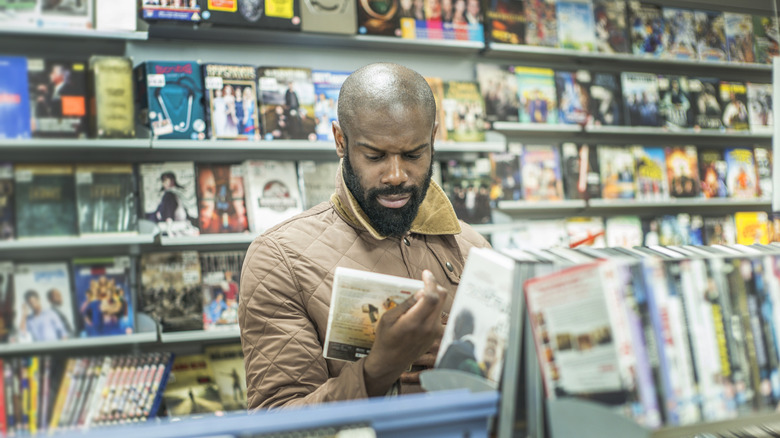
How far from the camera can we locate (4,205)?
277cm

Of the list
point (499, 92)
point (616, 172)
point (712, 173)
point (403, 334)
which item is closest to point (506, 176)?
point (499, 92)

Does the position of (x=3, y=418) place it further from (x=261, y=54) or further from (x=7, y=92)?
(x=261, y=54)

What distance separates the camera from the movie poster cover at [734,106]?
4.48 metres

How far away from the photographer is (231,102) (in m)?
3.19

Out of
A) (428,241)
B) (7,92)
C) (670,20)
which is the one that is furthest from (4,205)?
(670,20)

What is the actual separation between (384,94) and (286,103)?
1.69m

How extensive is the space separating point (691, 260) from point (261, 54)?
2798 millimetres

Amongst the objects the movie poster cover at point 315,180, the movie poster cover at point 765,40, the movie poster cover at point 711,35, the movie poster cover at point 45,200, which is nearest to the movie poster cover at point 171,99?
the movie poster cover at point 45,200

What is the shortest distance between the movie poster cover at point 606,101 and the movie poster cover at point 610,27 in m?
0.17

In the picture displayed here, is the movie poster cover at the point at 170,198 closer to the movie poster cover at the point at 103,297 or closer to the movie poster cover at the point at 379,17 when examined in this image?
the movie poster cover at the point at 103,297

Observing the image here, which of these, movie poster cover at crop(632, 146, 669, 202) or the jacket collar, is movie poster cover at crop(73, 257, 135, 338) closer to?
the jacket collar

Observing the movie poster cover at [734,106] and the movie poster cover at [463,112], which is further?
the movie poster cover at [734,106]

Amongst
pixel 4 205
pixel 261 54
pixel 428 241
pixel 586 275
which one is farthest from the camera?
pixel 261 54

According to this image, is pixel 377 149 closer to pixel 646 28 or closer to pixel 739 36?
pixel 646 28
